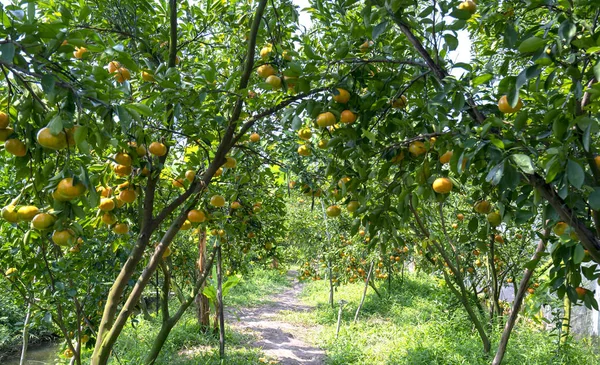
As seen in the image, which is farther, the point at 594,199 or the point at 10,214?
the point at 10,214

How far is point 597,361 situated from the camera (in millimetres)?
4129

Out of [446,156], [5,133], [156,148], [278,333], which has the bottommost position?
[278,333]

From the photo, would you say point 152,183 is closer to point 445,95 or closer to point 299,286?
point 445,95

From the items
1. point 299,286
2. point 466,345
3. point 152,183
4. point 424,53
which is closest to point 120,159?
point 152,183

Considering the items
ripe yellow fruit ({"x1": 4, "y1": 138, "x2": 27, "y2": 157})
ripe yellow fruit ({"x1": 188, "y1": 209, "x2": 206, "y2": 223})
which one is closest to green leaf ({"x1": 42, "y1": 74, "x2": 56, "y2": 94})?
ripe yellow fruit ({"x1": 4, "y1": 138, "x2": 27, "y2": 157})

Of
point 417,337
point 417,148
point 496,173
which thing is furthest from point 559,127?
point 417,337

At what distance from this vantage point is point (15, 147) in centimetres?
119

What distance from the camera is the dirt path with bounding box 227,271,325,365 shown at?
5685mm

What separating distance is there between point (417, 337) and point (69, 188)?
18.1 ft

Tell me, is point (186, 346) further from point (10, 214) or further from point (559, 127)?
point (559, 127)

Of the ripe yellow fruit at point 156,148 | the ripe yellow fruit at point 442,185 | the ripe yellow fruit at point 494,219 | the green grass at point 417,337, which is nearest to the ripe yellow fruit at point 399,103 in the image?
the ripe yellow fruit at point 442,185

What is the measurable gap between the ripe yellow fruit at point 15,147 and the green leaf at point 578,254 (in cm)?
167

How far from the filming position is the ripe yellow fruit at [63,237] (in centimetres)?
126

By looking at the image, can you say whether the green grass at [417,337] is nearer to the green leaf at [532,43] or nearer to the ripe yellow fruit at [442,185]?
the ripe yellow fruit at [442,185]
